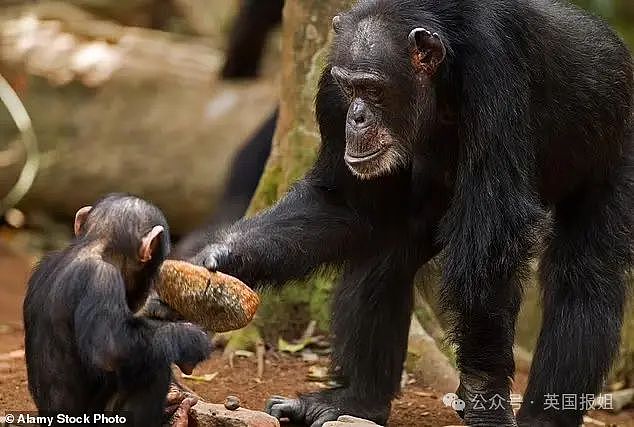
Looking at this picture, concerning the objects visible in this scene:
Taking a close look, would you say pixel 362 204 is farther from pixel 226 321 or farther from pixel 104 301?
pixel 104 301

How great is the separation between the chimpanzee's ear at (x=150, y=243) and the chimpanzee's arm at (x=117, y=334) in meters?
0.29

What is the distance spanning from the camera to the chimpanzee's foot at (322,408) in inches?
298

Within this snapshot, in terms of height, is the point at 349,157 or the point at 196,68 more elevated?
the point at 349,157

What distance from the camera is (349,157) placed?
6777 millimetres

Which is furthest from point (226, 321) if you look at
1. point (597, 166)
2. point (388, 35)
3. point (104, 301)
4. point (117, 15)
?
point (117, 15)

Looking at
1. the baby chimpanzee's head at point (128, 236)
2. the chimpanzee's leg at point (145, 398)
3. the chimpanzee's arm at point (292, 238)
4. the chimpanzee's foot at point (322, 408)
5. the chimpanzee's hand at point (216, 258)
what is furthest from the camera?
the chimpanzee's foot at point (322, 408)

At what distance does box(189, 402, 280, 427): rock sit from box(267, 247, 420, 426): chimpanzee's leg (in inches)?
32.9

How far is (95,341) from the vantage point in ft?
19.1

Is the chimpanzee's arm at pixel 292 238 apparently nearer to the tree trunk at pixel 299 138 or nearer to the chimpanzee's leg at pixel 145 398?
the chimpanzee's leg at pixel 145 398

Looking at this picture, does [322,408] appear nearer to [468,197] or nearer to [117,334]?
[468,197]

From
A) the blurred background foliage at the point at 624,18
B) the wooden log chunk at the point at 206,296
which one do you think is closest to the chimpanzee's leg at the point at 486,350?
the wooden log chunk at the point at 206,296

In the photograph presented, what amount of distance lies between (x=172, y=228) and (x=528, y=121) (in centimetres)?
1027

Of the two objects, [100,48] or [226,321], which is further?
[100,48]

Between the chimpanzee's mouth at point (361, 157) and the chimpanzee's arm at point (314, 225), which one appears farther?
the chimpanzee's arm at point (314, 225)
